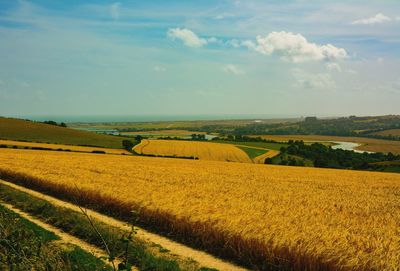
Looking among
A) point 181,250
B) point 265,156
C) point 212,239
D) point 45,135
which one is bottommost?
point 265,156

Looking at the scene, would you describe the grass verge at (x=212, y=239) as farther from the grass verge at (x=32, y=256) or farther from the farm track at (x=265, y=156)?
the farm track at (x=265, y=156)

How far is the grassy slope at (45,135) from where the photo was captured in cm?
8656

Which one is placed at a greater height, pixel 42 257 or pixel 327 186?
pixel 42 257

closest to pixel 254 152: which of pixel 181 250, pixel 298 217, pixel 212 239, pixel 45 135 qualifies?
pixel 45 135

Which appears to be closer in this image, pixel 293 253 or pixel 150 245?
pixel 293 253

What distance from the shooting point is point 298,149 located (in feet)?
348

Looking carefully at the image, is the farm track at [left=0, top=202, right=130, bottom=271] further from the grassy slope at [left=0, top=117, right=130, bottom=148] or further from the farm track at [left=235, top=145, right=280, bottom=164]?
the grassy slope at [left=0, top=117, right=130, bottom=148]

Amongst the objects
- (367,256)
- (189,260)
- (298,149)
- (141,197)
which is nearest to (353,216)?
(367,256)

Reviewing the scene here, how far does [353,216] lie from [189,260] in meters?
8.44

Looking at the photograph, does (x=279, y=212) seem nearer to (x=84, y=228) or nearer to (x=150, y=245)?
(x=150, y=245)

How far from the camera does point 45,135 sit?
92.2 metres

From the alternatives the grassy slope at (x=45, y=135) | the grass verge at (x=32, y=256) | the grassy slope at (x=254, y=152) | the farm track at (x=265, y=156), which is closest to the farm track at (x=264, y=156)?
the farm track at (x=265, y=156)

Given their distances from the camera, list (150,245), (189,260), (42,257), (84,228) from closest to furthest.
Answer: (42,257), (189,260), (150,245), (84,228)

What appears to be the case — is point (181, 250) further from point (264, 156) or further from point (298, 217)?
point (264, 156)
